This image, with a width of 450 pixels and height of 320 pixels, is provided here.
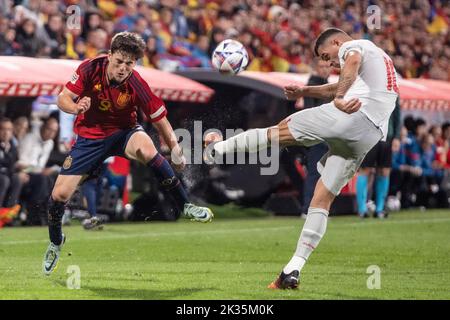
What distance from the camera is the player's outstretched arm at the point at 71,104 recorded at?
9.58 meters

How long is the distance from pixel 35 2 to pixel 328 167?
40.0 ft

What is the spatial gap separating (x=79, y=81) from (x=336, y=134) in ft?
8.14

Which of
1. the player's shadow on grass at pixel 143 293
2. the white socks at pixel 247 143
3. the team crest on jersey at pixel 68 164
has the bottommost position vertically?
the player's shadow on grass at pixel 143 293

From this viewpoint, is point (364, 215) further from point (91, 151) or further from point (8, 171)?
point (91, 151)

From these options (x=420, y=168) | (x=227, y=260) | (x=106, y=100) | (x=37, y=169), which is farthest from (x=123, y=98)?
(x=420, y=168)

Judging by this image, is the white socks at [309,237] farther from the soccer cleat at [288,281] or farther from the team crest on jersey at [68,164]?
the team crest on jersey at [68,164]

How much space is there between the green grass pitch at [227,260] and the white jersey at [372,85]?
5.04 feet

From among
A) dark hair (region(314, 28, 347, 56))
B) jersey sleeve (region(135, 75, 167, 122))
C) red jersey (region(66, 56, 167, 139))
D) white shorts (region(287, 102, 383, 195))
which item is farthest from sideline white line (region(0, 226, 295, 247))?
dark hair (region(314, 28, 347, 56))

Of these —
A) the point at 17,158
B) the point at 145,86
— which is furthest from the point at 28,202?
the point at 145,86

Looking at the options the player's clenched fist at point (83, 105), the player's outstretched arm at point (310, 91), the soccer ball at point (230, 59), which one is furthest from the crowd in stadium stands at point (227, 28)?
the player's clenched fist at point (83, 105)

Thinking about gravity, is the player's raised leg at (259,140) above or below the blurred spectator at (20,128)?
above

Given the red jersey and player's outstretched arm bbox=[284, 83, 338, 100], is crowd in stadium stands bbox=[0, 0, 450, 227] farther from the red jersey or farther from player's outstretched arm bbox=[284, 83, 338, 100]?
player's outstretched arm bbox=[284, 83, 338, 100]

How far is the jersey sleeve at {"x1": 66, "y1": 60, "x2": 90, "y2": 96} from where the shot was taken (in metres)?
10.3
